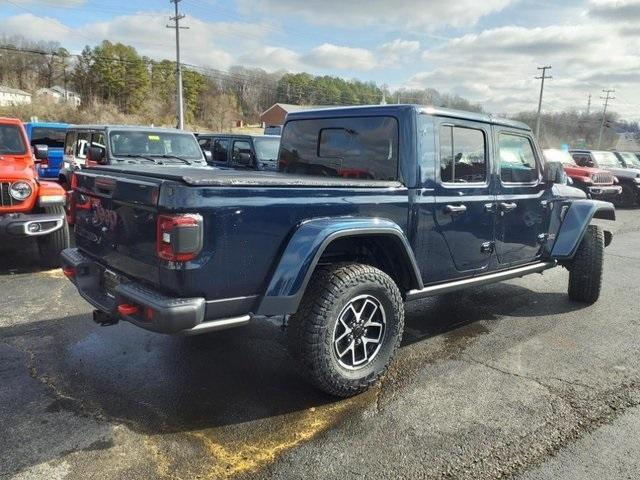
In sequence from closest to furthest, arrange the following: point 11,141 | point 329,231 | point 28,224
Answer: point 329,231, point 28,224, point 11,141

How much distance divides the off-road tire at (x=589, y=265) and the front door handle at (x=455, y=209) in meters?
2.21

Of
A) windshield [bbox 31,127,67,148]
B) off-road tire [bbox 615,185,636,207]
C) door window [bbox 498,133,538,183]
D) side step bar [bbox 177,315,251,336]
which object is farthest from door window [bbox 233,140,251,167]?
off-road tire [bbox 615,185,636,207]

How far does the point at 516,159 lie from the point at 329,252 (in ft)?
7.72

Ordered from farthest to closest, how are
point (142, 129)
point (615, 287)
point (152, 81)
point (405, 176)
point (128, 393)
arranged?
point (152, 81)
point (142, 129)
point (615, 287)
point (405, 176)
point (128, 393)

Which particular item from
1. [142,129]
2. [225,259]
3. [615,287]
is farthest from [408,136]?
→ [142,129]

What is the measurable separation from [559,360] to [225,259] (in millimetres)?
2910

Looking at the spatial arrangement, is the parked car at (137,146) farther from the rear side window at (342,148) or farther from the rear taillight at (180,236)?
the rear taillight at (180,236)

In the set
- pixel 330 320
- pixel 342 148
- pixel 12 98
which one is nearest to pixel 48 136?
pixel 342 148

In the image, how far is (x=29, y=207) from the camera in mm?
6254

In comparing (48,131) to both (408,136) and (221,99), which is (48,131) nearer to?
(408,136)

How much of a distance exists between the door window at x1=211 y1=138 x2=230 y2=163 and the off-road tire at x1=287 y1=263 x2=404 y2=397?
32.5 feet

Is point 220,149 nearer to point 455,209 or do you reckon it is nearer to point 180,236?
point 455,209

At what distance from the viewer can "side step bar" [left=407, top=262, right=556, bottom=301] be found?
12.7 feet

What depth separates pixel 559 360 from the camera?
4137mm
